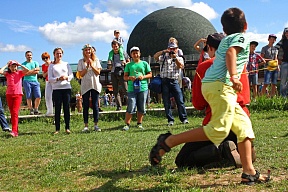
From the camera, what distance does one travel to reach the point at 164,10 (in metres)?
41.6

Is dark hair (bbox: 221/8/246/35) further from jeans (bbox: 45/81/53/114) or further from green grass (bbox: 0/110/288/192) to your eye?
jeans (bbox: 45/81/53/114)

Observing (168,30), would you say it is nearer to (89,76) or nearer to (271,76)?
(271,76)

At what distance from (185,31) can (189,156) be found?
35.2 m

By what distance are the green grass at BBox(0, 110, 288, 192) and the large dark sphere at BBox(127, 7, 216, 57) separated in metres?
31.3

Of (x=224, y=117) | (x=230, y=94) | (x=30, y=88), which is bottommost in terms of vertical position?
(x=224, y=117)

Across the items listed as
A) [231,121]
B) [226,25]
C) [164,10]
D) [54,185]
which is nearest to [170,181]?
[231,121]

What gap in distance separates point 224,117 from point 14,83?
565 cm

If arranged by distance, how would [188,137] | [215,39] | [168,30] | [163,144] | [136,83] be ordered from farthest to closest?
[168,30]
[136,83]
[215,39]
[163,144]
[188,137]

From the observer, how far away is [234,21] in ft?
12.0

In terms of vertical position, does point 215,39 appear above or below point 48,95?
above

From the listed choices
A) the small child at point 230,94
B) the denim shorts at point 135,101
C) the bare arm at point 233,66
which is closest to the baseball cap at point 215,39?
the small child at point 230,94

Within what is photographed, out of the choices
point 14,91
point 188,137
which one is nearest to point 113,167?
point 188,137

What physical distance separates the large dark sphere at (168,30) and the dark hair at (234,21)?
33.7 meters

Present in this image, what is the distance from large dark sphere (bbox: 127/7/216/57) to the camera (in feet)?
125
